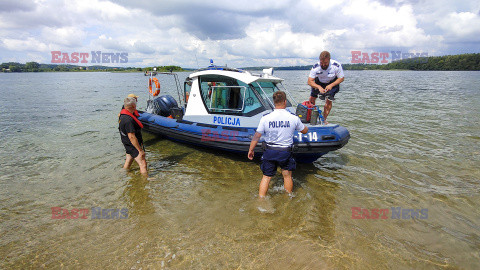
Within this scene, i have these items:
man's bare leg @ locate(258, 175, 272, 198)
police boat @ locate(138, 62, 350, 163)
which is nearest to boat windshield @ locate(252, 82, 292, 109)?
police boat @ locate(138, 62, 350, 163)

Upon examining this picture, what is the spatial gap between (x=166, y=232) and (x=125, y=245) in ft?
1.82

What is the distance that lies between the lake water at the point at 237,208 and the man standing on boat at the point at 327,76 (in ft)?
5.66

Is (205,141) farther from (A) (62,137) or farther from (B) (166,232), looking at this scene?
(A) (62,137)

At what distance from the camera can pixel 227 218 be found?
4070 millimetres

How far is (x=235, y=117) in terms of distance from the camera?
6.46 m

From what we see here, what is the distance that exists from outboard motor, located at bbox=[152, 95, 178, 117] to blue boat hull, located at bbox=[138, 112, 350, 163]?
462 mm

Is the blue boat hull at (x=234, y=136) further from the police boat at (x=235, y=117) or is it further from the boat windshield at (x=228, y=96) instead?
the boat windshield at (x=228, y=96)

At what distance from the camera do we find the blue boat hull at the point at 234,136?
540 cm

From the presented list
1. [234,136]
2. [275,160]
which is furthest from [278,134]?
[234,136]

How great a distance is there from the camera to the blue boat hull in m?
5.40

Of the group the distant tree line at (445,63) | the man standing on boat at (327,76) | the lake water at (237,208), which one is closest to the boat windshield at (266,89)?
the man standing on boat at (327,76)

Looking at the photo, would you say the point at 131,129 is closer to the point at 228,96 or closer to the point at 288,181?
the point at 228,96

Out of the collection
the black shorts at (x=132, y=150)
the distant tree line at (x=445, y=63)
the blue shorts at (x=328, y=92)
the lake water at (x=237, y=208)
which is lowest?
the lake water at (x=237, y=208)

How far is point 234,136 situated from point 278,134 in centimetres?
214
